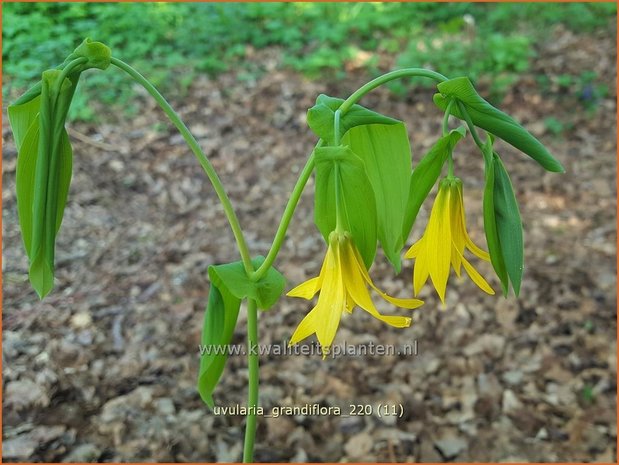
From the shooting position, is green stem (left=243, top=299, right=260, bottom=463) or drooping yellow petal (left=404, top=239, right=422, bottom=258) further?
green stem (left=243, top=299, right=260, bottom=463)

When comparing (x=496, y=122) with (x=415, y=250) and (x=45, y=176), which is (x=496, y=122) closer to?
(x=415, y=250)

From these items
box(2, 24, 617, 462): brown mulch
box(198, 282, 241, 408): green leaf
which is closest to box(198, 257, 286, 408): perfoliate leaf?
box(198, 282, 241, 408): green leaf

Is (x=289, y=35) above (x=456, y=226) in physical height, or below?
above

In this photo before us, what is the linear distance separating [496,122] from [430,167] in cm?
10

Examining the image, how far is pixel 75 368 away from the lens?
5.34 feet

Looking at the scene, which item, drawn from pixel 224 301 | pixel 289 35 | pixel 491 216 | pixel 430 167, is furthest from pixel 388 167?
pixel 289 35

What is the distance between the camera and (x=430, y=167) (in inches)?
30.5

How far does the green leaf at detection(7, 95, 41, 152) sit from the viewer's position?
2.75 feet

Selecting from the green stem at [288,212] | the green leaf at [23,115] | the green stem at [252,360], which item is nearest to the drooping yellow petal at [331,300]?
the green stem at [288,212]

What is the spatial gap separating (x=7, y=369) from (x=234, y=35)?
240 centimetres

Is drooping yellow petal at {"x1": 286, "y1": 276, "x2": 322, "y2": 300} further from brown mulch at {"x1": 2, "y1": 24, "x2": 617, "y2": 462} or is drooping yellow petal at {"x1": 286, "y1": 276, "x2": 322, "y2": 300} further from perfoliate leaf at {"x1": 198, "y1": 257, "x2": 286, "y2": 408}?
brown mulch at {"x1": 2, "y1": 24, "x2": 617, "y2": 462}

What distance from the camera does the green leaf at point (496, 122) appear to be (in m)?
0.71

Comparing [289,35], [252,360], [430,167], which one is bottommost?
[252,360]

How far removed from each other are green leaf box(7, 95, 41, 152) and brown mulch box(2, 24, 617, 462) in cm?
86
